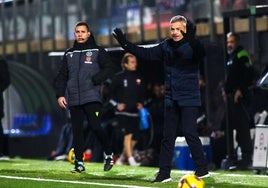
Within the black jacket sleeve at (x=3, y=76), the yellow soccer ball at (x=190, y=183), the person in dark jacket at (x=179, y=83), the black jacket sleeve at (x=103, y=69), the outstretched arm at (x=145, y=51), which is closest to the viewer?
the yellow soccer ball at (x=190, y=183)

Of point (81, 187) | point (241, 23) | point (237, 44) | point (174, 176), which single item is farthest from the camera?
point (241, 23)

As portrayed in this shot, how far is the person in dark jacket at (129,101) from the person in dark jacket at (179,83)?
533 centimetres

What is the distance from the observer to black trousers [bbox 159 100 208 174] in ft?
39.8

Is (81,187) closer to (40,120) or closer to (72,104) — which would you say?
(72,104)

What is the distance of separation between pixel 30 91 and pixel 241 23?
6.99 metres

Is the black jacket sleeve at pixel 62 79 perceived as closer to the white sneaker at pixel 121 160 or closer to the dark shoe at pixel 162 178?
the dark shoe at pixel 162 178

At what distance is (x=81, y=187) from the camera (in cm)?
1154

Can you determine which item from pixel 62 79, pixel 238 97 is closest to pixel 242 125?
pixel 238 97

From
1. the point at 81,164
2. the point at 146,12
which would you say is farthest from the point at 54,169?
the point at 146,12

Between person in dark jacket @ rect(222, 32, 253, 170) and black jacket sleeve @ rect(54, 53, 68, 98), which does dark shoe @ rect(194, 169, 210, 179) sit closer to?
black jacket sleeve @ rect(54, 53, 68, 98)

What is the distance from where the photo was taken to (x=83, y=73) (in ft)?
44.3

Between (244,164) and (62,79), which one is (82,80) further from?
(244,164)

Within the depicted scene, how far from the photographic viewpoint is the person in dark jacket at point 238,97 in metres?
15.9

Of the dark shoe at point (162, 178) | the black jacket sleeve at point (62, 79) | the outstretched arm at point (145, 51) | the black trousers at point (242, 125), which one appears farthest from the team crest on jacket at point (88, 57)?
the black trousers at point (242, 125)
